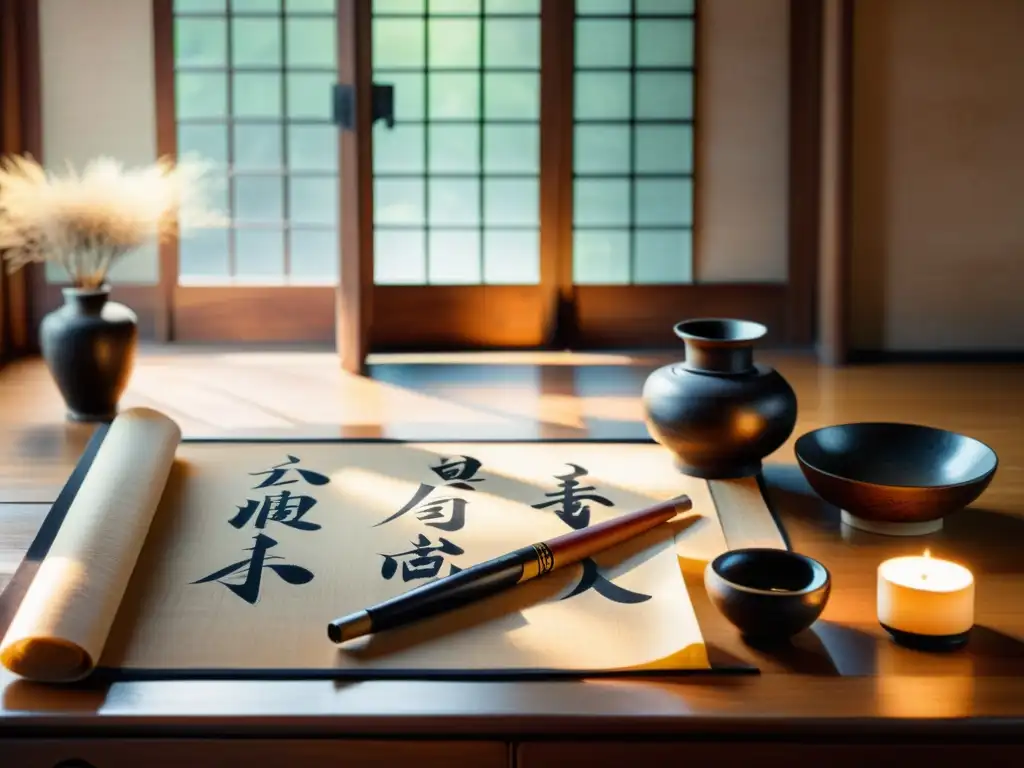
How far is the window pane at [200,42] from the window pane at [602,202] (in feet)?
4.19

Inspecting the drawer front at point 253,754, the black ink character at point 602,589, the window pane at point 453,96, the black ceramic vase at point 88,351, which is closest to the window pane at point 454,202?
the window pane at point 453,96

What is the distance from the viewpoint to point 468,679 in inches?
63.2

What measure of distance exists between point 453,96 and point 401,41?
25cm

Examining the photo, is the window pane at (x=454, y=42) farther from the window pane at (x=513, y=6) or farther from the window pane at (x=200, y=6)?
the window pane at (x=200, y=6)

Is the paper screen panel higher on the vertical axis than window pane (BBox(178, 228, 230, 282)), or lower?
lower

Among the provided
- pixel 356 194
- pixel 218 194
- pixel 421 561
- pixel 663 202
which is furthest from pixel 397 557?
pixel 218 194

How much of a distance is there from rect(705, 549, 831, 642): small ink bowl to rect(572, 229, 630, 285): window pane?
9.47 feet

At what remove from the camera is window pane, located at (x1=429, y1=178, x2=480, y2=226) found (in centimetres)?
463

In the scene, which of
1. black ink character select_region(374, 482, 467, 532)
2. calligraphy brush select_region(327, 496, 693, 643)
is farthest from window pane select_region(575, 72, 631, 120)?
calligraphy brush select_region(327, 496, 693, 643)

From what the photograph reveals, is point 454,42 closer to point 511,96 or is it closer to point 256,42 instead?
point 511,96

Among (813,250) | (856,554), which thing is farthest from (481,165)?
(856,554)

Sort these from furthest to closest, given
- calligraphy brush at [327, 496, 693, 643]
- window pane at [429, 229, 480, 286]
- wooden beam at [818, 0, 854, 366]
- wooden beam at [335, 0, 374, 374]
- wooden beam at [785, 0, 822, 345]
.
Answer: window pane at [429, 229, 480, 286] < wooden beam at [785, 0, 822, 345] < wooden beam at [818, 0, 854, 366] < wooden beam at [335, 0, 374, 374] < calligraphy brush at [327, 496, 693, 643]

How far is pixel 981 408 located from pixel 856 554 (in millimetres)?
1521

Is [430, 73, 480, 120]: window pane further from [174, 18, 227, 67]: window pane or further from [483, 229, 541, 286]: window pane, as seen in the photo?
[174, 18, 227, 67]: window pane
